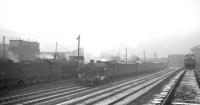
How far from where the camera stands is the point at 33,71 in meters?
19.8

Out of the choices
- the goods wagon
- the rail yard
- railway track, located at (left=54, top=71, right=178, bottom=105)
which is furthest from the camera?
the goods wagon

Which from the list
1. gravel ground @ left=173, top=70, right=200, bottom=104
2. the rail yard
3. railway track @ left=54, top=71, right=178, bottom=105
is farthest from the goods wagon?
railway track @ left=54, top=71, right=178, bottom=105

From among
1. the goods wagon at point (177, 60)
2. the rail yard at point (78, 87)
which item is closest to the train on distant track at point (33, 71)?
the rail yard at point (78, 87)

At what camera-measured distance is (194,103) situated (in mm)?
12422

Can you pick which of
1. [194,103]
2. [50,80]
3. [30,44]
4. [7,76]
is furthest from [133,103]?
[30,44]

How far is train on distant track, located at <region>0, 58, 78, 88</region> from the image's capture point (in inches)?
661

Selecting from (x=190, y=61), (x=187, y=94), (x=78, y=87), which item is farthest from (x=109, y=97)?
(x=190, y=61)

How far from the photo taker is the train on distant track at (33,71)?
16.8 meters

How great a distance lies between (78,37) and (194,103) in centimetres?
2746

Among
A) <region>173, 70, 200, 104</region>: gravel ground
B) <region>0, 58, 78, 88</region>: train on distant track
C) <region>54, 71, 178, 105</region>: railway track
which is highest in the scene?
<region>0, 58, 78, 88</region>: train on distant track

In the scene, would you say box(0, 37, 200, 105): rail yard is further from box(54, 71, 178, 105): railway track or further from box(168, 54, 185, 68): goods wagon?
box(168, 54, 185, 68): goods wagon

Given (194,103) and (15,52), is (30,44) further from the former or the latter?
(194,103)

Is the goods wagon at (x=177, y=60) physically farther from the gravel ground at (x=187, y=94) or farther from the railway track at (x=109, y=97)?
the railway track at (x=109, y=97)

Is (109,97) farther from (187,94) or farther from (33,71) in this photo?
(33,71)
